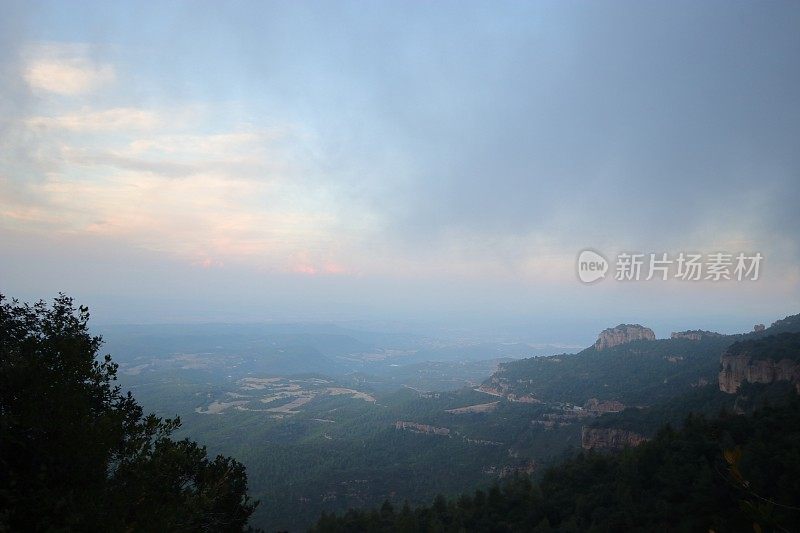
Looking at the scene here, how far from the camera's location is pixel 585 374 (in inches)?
4237

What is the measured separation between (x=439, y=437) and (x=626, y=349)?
60.1 metres

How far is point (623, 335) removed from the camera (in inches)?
4811

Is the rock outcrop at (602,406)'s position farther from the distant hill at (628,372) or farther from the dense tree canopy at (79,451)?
the dense tree canopy at (79,451)

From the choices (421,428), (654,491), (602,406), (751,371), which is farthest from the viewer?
(421,428)

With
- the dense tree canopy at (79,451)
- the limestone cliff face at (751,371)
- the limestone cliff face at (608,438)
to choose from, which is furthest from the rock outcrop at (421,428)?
the dense tree canopy at (79,451)

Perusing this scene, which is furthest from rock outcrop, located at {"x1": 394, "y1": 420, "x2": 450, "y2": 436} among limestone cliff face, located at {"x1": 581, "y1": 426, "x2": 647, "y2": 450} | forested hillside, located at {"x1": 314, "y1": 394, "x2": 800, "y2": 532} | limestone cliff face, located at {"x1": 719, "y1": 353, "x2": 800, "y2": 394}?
limestone cliff face, located at {"x1": 719, "y1": 353, "x2": 800, "y2": 394}

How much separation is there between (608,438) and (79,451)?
59.9m

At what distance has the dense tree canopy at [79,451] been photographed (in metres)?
9.73

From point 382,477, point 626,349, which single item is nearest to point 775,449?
point 382,477

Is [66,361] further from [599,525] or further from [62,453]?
[599,525]

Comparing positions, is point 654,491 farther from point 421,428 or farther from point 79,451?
point 421,428

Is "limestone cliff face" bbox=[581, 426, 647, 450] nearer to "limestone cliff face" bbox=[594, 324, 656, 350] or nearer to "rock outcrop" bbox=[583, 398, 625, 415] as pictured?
"rock outcrop" bbox=[583, 398, 625, 415]

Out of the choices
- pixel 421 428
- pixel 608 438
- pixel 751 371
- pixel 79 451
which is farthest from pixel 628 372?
pixel 79 451

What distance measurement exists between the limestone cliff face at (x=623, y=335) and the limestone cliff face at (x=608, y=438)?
229ft
